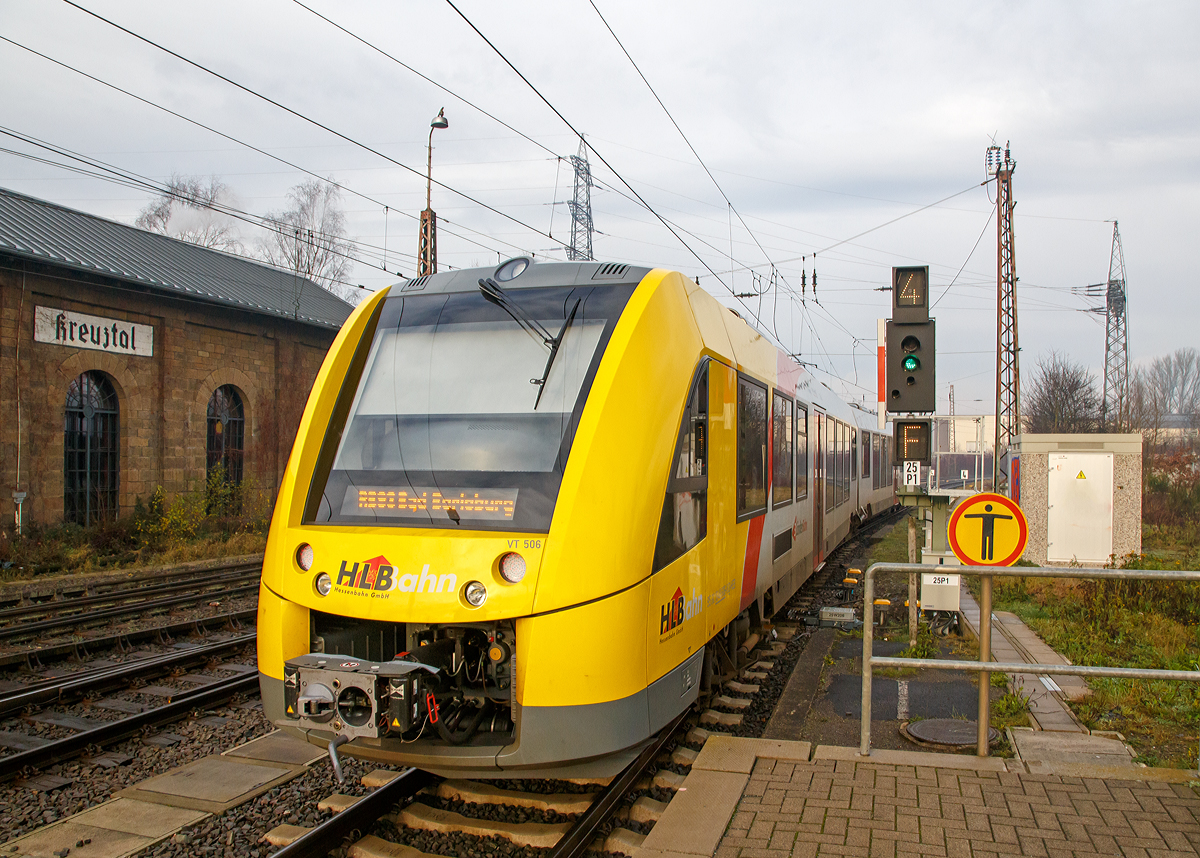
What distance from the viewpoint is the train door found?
11123 mm

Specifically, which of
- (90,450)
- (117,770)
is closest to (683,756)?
(117,770)

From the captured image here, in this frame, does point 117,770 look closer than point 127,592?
Yes

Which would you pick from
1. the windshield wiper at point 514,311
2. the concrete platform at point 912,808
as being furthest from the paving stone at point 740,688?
the windshield wiper at point 514,311

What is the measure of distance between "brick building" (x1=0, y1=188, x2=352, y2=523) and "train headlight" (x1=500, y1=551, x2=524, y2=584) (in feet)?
54.7

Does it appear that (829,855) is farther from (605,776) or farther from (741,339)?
(741,339)

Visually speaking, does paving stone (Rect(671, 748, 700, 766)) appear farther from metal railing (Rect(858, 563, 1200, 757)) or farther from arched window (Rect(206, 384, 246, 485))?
arched window (Rect(206, 384, 246, 485))

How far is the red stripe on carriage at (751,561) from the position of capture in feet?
21.6

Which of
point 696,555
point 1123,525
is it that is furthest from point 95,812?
point 1123,525

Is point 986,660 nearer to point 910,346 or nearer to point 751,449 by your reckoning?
point 751,449

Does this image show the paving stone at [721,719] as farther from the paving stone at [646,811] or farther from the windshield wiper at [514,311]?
the windshield wiper at [514,311]

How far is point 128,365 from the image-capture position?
2020 cm

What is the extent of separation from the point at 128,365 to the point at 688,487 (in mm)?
18940

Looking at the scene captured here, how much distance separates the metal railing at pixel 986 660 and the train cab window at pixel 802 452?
14.4 ft

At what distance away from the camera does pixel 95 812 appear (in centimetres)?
489
